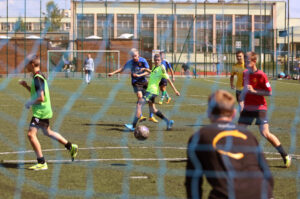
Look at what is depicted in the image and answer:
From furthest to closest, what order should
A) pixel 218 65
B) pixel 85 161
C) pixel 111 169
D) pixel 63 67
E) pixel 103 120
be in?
pixel 218 65, pixel 63 67, pixel 103 120, pixel 85 161, pixel 111 169

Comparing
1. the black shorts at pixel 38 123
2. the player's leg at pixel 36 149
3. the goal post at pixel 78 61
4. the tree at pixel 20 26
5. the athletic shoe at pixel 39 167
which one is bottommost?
the athletic shoe at pixel 39 167

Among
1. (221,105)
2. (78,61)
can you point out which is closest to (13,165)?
(221,105)

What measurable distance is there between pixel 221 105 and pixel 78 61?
4276 centimetres

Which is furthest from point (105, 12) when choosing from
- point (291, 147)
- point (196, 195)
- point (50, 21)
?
point (196, 195)

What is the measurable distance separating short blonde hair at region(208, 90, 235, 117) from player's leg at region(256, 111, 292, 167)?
16.8 ft

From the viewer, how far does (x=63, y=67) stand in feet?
148

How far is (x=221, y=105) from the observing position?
166 inches

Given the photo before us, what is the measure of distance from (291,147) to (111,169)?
3.92 meters

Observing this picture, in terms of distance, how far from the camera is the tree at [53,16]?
4038 centimetres

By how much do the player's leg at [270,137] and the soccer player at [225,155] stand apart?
486 centimetres

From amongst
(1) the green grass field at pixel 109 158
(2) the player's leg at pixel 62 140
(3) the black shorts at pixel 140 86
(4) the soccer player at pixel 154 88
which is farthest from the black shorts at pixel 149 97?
(2) the player's leg at pixel 62 140

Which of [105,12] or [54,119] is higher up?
[105,12]

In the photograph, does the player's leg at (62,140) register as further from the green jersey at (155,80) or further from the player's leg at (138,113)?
the green jersey at (155,80)

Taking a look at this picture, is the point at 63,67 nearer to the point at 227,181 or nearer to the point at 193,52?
the point at 193,52
